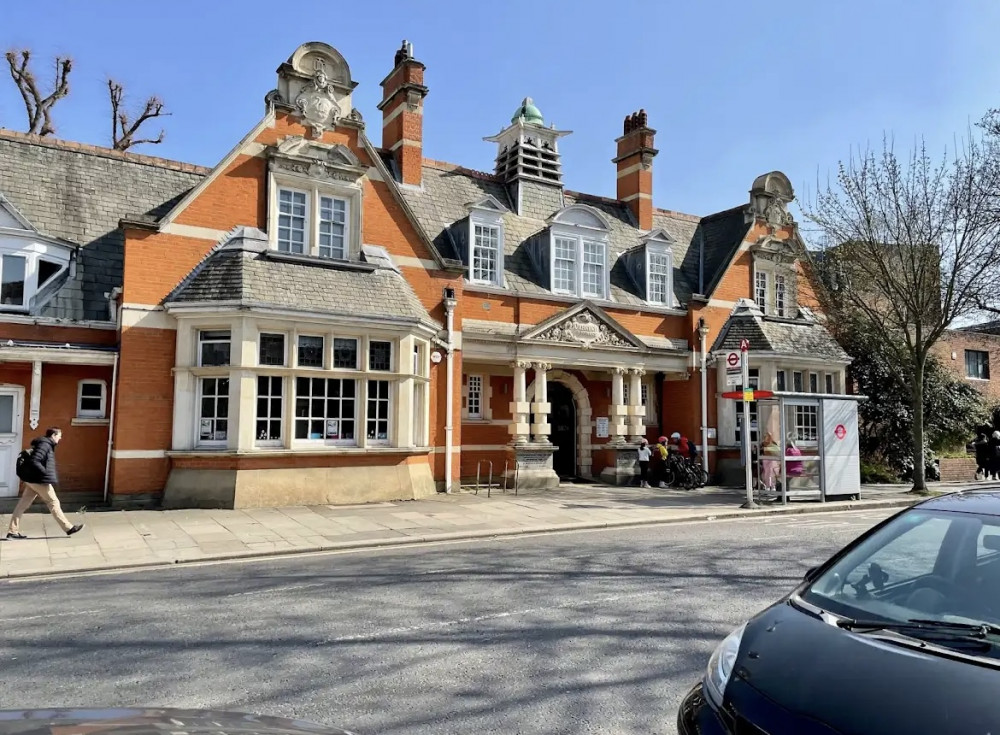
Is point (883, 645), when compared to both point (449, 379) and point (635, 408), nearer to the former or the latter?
point (449, 379)

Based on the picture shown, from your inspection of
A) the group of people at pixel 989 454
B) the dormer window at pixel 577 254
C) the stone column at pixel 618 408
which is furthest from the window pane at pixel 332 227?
the group of people at pixel 989 454

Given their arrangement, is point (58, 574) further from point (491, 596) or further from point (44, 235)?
point (44, 235)

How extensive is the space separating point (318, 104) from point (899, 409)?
67.6 ft

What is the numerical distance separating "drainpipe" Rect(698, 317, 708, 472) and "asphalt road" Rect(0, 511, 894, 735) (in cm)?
1227

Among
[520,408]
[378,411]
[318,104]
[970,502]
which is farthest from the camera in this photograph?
[520,408]

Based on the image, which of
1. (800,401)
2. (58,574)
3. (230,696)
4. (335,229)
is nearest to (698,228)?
(800,401)

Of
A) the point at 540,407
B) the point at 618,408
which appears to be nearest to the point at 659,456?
the point at 618,408

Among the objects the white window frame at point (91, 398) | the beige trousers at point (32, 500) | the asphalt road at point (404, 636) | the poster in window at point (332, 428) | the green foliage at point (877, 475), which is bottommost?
the asphalt road at point (404, 636)

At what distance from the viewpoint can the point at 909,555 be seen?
12.5 ft

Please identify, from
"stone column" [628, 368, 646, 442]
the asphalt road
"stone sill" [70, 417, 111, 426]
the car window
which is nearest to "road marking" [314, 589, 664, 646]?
the asphalt road

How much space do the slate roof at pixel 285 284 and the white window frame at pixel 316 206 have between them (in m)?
0.42

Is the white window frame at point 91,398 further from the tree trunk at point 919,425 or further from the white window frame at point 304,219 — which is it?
the tree trunk at point 919,425

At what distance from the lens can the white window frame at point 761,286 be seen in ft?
79.2

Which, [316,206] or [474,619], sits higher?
[316,206]
